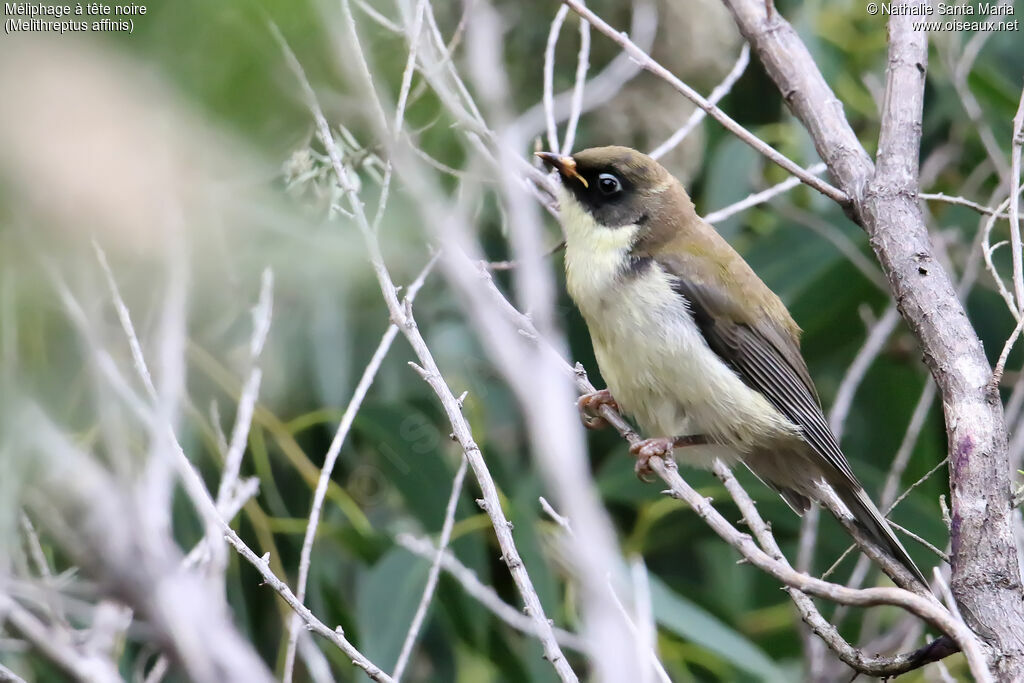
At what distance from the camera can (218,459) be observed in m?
3.94

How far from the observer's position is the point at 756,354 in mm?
3668

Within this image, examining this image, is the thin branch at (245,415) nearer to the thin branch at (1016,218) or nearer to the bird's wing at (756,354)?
the bird's wing at (756,354)

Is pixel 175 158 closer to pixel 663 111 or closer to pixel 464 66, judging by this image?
pixel 464 66

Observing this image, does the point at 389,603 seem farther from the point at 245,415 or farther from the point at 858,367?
the point at 858,367

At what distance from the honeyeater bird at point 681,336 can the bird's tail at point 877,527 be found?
0.09 m

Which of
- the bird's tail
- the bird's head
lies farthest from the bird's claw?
the bird's head

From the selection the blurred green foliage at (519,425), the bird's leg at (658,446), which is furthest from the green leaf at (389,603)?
the bird's leg at (658,446)

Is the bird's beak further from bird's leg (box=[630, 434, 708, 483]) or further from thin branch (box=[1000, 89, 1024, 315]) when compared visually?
thin branch (box=[1000, 89, 1024, 315])

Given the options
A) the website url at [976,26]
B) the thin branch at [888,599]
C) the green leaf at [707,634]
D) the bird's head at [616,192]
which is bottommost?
the green leaf at [707,634]

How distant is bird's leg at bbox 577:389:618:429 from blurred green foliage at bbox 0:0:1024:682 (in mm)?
532

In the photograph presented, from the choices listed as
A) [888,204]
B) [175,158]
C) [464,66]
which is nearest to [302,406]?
[464,66]

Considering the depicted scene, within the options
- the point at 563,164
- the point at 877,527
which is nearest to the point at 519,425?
the point at 563,164

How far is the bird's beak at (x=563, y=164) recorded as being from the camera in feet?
11.2

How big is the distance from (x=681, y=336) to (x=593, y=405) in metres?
0.35
